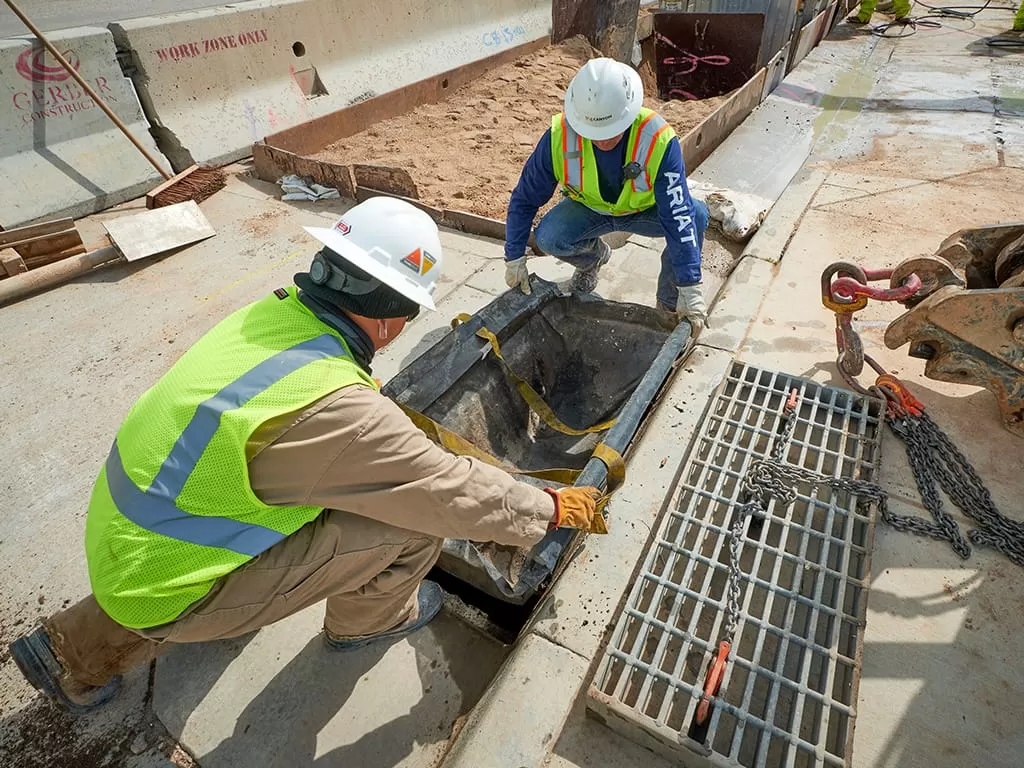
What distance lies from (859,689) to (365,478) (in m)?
1.71

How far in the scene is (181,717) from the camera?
1897 mm

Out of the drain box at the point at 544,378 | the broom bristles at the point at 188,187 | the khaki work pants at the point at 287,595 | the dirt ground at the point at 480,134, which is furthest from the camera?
the dirt ground at the point at 480,134

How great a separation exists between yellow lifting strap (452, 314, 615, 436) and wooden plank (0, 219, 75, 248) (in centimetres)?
320

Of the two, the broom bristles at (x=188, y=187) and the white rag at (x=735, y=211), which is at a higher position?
the broom bristles at (x=188, y=187)

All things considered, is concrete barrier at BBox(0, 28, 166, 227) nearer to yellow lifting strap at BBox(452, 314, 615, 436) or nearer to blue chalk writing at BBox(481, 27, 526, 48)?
yellow lifting strap at BBox(452, 314, 615, 436)

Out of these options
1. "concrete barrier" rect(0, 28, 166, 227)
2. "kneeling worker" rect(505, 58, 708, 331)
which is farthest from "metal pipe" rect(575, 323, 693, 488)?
"concrete barrier" rect(0, 28, 166, 227)

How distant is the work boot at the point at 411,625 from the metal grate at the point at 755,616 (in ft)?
2.25

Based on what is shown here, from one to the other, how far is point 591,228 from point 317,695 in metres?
2.81

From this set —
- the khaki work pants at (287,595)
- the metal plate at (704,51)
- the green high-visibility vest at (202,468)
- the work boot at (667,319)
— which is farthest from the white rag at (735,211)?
the metal plate at (704,51)

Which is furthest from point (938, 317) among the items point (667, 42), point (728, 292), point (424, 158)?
point (667, 42)

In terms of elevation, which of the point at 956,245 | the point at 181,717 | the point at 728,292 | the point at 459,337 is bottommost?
the point at 181,717

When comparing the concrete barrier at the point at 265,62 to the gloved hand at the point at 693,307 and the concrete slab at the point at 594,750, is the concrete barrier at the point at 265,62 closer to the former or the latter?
the gloved hand at the point at 693,307

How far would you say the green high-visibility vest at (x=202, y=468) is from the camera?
1.41 meters

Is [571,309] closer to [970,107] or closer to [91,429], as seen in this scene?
[91,429]
